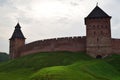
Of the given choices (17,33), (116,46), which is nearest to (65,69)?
(116,46)

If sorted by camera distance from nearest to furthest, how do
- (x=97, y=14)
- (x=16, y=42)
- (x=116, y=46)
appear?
(x=116, y=46), (x=97, y=14), (x=16, y=42)

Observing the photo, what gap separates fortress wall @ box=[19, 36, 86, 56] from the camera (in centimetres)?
5322

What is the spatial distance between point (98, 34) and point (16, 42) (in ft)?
77.1

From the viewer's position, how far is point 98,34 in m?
50.9

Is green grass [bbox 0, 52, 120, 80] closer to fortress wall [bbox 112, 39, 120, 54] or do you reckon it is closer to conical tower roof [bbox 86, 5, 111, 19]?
fortress wall [bbox 112, 39, 120, 54]

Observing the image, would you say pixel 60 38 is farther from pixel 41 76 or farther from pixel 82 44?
pixel 41 76

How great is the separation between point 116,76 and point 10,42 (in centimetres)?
3849

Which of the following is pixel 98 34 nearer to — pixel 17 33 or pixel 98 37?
pixel 98 37

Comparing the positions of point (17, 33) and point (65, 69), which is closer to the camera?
point (65, 69)

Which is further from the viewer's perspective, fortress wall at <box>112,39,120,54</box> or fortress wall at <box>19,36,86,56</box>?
fortress wall at <box>19,36,86,56</box>

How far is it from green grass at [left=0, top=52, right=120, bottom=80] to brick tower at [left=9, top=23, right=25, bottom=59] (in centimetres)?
1381

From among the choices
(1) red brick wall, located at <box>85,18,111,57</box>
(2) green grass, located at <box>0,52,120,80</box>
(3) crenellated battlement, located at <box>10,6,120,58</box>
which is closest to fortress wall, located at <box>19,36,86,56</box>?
(3) crenellated battlement, located at <box>10,6,120,58</box>

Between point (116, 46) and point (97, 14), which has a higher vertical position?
point (97, 14)

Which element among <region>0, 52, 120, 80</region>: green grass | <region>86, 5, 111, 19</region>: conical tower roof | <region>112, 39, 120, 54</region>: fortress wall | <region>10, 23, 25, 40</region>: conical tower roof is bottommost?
<region>0, 52, 120, 80</region>: green grass
